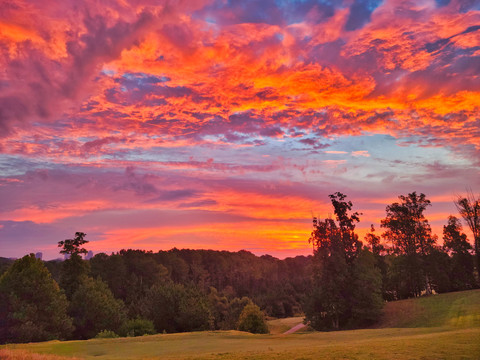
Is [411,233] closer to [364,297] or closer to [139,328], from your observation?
[364,297]

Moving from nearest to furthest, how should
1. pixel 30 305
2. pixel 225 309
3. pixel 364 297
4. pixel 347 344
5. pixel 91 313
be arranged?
pixel 347 344 → pixel 30 305 → pixel 364 297 → pixel 91 313 → pixel 225 309

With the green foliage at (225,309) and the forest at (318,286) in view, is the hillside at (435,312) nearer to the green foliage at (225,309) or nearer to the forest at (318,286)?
the forest at (318,286)

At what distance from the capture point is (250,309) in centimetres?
6938

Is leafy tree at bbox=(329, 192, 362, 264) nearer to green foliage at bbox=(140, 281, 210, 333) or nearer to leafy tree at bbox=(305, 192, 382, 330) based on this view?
leafy tree at bbox=(305, 192, 382, 330)

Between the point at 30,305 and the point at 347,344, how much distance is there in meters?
51.4

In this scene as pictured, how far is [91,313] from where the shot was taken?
2618 inches

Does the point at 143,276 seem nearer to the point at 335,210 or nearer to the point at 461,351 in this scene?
the point at 335,210

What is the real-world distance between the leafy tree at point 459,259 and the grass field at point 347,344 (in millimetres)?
13438

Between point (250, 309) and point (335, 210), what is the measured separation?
2520 cm

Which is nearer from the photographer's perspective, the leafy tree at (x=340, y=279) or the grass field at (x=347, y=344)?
the grass field at (x=347, y=344)

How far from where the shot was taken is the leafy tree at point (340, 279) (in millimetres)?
60281

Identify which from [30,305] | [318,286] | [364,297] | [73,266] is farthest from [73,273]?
[364,297]

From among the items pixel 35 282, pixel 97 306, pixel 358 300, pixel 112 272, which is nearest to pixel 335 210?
pixel 358 300

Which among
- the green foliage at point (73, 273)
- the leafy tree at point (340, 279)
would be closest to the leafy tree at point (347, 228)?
the leafy tree at point (340, 279)
